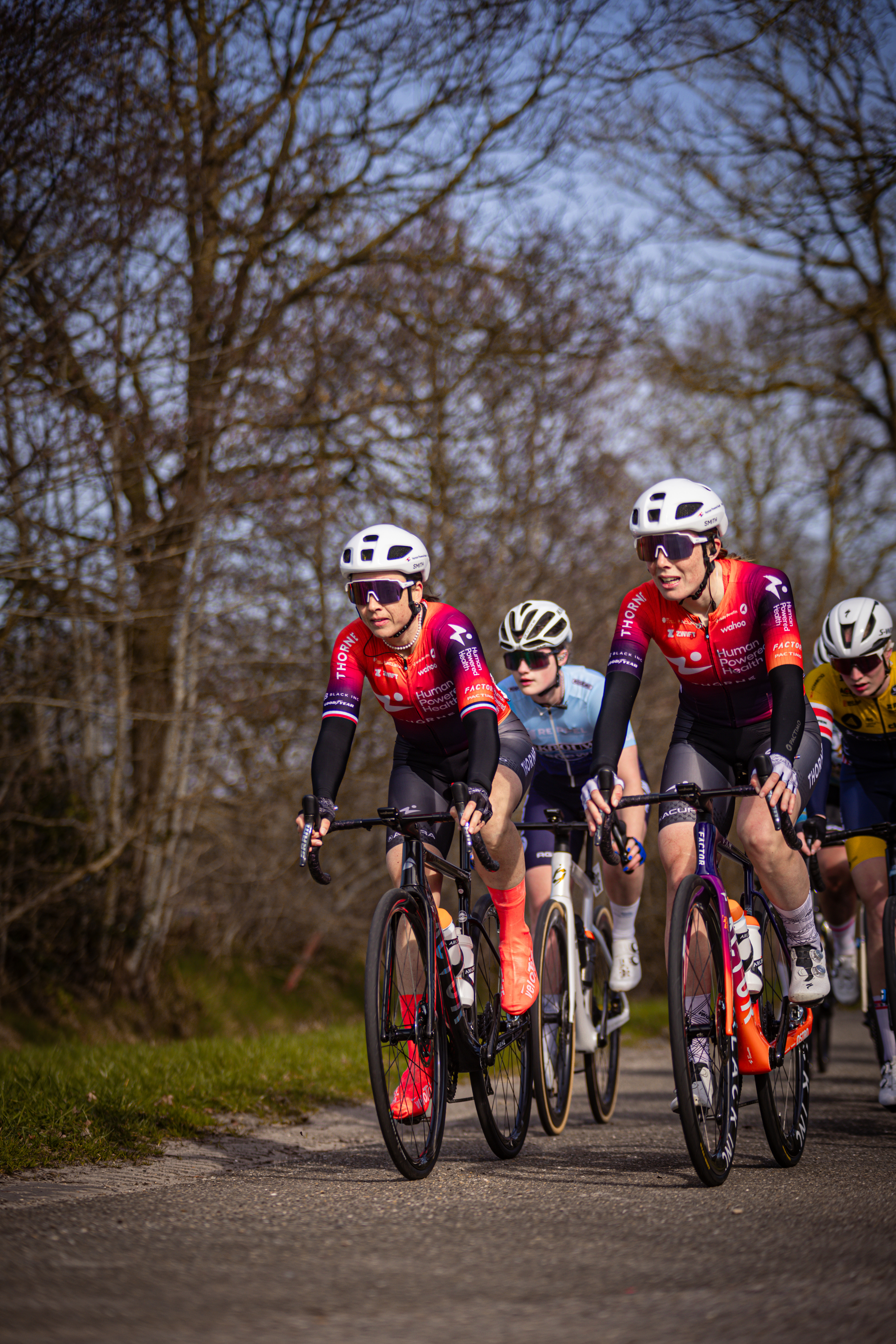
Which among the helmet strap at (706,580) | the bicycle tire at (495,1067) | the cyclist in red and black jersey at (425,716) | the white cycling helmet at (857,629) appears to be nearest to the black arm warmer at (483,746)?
the cyclist in red and black jersey at (425,716)

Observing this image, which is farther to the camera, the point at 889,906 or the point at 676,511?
the point at 889,906

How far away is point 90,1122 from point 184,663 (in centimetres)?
629

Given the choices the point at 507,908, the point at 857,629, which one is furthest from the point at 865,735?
the point at 507,908

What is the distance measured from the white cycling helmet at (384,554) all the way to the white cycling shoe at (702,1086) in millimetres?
2226

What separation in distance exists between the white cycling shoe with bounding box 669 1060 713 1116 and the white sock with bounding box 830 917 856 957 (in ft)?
13.2

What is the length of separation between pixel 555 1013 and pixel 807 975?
1574 mm

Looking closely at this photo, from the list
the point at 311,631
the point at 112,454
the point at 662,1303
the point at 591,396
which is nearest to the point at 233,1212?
the point at 662,1303

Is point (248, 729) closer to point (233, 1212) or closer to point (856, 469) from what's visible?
point (233, 1212)

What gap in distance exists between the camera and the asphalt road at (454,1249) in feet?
9.46

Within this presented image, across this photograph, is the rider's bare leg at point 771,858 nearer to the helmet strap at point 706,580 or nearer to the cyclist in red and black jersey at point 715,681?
the cyclist in red and black jersey at point 715,681

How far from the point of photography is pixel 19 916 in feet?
35.2

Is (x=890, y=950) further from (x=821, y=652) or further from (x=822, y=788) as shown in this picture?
(x=821, y=652)

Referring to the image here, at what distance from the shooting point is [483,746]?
5176 millimetres

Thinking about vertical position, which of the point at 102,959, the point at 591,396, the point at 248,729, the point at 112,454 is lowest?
the point at 102,959
